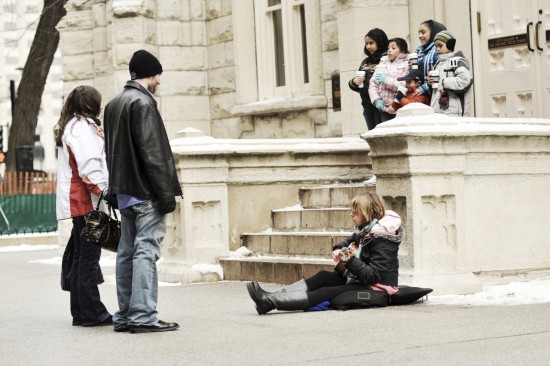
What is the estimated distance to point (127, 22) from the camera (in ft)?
58.7

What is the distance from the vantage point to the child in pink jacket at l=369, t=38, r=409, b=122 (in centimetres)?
1288

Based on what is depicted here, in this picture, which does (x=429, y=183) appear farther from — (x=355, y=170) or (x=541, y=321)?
(x=355, y=170)

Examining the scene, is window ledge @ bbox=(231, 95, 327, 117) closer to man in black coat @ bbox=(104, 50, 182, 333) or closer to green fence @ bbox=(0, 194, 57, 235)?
man in black coat @ bbox=(104, 50, 182, 333)

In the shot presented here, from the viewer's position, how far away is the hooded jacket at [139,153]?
8562 millimetres

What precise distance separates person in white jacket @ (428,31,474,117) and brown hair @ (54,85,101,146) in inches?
148

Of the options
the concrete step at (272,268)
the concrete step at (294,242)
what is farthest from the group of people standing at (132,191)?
the concrete step at (294,242)

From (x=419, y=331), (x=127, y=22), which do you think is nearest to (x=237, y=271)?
(x=419, y=331)

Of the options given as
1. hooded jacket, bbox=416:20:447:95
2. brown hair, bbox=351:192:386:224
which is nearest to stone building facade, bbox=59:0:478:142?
hooded jacket, bbox=416:20:447:95

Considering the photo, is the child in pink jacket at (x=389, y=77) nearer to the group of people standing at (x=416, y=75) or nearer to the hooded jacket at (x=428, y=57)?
the group of people standing at (x=416, y=75)

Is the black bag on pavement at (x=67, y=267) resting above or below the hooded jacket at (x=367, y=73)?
below

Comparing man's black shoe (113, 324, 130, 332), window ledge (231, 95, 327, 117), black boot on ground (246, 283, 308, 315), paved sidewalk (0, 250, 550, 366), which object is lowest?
paved sidewalk (0, 250, 550, 366)

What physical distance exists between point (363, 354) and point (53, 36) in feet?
82.0

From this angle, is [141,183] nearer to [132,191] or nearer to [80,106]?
[132,191]

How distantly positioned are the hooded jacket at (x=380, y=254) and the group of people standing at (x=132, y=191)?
4.96 feet
